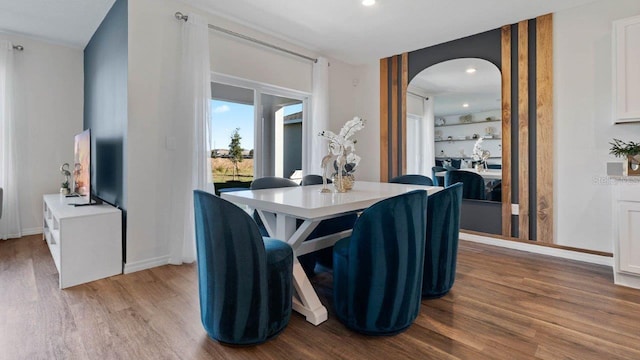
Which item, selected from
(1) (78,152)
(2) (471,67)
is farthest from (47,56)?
(2) (471,67)

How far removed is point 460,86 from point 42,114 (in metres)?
5.62

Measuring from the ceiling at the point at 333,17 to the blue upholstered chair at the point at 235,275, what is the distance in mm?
2400

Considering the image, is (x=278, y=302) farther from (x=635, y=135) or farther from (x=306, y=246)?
(x=635, y=135)

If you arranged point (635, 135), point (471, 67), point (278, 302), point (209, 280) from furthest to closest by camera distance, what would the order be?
point (471, 67)
point (635, 135)
point (278, 302)
point (209, 280)

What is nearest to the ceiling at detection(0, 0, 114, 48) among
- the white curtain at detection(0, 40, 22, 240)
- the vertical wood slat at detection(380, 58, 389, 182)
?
the white curtain at detection(0, 40, 22, 240)

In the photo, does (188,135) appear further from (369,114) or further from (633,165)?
(633,165)

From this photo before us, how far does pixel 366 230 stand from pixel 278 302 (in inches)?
24.9

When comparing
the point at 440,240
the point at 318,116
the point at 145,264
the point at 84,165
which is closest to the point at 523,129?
the point at 440,240

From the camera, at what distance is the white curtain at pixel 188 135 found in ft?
9.53

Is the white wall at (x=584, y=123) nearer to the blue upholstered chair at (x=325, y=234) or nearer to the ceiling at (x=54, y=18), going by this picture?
the blue upholstered chair at (x=325, y=234)

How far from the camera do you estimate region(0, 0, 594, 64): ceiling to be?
3.04 m

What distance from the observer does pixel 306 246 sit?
2.15m

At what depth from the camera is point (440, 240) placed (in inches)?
85.9

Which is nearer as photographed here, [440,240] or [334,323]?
[334,323]
